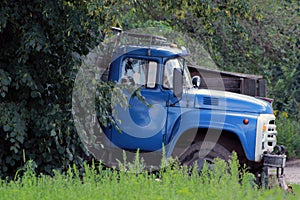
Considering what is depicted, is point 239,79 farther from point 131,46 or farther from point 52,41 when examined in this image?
point 52,41

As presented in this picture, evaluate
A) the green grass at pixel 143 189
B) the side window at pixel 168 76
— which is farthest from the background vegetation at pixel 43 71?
the green grass at pixel 143 189

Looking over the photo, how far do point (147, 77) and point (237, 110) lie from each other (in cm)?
154

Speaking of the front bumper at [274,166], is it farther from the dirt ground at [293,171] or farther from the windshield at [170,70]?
the dirt ground at [293,171]

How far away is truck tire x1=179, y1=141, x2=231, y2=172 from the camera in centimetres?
1096

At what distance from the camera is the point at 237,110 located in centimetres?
1118

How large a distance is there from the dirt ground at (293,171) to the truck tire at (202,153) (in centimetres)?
429

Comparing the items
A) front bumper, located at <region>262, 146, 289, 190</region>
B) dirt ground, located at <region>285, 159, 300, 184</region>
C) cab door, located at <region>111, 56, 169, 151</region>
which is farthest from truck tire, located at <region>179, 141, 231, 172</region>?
dirt ground, located at <region>285, 159, 300, 184</region>

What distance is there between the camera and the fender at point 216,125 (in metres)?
10.9

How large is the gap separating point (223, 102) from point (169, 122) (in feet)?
3.13

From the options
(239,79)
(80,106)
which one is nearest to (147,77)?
(80,106)

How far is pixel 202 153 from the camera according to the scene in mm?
10984

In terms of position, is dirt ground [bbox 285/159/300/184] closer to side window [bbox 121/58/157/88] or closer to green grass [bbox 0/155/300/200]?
side window [bbox 121/58/157/88]

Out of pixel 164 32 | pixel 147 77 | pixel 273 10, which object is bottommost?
pixel 147 77

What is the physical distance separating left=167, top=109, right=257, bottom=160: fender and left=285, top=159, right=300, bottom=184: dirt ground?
4199 millimetres
